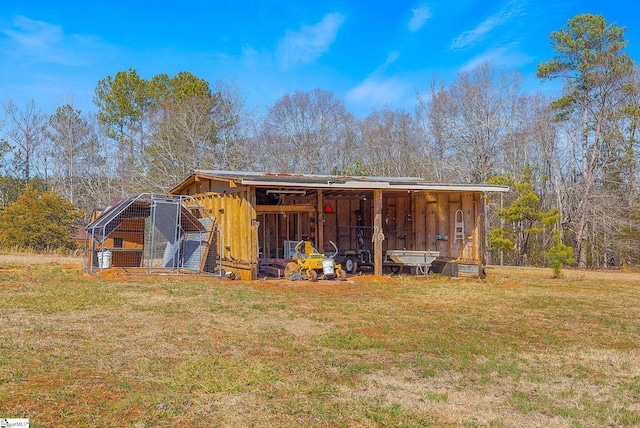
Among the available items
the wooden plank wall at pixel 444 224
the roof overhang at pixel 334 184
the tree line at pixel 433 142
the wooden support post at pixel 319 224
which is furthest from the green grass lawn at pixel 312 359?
the tree line at pixel 433 142

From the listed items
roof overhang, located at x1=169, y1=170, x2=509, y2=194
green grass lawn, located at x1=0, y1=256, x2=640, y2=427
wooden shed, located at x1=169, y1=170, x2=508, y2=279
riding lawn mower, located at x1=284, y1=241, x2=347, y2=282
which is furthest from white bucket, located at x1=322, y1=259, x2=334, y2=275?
green grass lawn, located at x1=0, y1=256, x2=640, y2=427

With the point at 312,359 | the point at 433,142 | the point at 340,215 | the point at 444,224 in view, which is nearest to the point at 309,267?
the point at 444,224

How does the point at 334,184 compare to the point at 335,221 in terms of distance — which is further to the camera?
the point at 335,221

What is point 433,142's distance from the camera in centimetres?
3166

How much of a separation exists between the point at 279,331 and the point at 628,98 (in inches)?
935

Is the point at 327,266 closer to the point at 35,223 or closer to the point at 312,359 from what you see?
the point at 312,359

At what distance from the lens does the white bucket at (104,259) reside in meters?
14.5

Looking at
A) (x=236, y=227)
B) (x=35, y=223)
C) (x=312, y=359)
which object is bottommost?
(x=312, y=359)

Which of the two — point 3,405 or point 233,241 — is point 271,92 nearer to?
point 233,241

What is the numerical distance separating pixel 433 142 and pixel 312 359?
27352 millimetres

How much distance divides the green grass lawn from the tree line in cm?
1422

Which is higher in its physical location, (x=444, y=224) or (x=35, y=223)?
(x=35, y=223)

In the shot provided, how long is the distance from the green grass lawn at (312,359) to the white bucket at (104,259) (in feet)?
12.1

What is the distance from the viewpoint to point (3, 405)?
411cm
